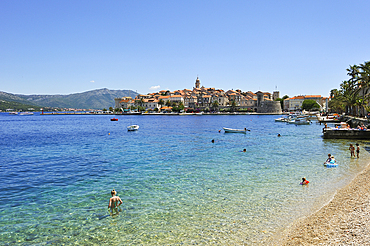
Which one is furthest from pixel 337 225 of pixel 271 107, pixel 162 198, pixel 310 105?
pixel 310 105

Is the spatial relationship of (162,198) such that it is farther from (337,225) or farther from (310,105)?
(310,105)

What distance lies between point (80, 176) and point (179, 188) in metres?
7.88

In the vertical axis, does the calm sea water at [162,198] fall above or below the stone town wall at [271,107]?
below

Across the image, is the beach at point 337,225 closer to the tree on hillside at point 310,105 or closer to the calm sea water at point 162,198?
the calm sea water at point 162,198

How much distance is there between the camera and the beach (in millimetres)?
8039

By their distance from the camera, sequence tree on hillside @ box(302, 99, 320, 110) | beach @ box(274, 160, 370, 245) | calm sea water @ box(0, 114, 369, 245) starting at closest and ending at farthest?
beach @ box(274, 160, 370, 245), calm sea water @ box(0, 114, 369, 245), tree on hillside @ box(302, 99, 320, 110)

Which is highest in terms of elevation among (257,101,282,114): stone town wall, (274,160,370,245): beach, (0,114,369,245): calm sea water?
(257,101,282,114): stone town wall

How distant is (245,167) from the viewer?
2056 cm

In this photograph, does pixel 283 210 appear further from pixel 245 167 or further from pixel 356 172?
pixel 356 172

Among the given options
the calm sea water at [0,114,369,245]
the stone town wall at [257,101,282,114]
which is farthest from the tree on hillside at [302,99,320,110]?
the calm sea water at [0,114,369,245]

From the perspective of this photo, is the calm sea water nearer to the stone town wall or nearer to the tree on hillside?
the stone town wall

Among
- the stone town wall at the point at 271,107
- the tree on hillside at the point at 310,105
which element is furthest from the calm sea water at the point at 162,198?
the tree on hillside at the point at 310,105

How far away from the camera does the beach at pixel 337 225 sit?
8039 mm

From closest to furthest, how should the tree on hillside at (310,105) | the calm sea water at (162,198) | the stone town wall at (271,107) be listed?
the calm sea water at (162,198), the tree on hillside at (310,105), the stone town wall at (271,107)
